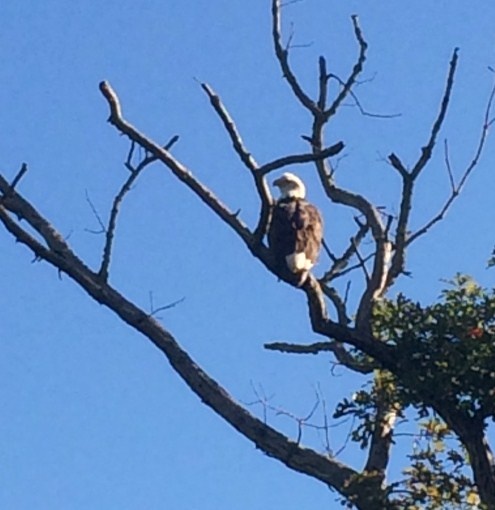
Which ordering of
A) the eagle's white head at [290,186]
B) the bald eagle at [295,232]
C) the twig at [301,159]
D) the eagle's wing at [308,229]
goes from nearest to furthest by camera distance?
the twig at [301,159], the bald eagle at [295,232], the eagle's wing at [308,229], the eagle's white head at [290,186]

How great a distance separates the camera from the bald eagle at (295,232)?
9.46 m

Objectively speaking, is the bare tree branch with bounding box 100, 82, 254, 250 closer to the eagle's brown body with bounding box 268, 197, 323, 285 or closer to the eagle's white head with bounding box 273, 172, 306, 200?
the eagle's brown body with bounding box 268, 197, 323, 285

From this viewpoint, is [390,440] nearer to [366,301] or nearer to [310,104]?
[366,301]

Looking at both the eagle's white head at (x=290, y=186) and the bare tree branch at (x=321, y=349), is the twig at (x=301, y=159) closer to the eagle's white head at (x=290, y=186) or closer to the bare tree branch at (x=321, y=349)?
the bare tree branch at (x=321, y=349)

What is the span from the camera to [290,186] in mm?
11961

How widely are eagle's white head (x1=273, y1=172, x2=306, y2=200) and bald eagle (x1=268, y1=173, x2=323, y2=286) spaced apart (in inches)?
2.1

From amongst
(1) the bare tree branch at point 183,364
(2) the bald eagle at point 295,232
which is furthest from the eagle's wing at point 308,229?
(1) the bare tree branch at point 183,364

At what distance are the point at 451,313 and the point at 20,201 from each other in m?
2.69

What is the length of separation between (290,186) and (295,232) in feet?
5.58

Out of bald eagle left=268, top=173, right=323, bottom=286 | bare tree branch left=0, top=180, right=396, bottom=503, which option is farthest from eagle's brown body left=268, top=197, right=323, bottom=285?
bare tree branch left=0, top=180, right=396, bottom=503

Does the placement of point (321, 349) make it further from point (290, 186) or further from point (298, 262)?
point (290, 186)

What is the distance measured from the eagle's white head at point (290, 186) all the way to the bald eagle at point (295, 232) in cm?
5

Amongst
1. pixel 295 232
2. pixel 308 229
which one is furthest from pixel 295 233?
pixel 308 229

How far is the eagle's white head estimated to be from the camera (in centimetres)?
1175
